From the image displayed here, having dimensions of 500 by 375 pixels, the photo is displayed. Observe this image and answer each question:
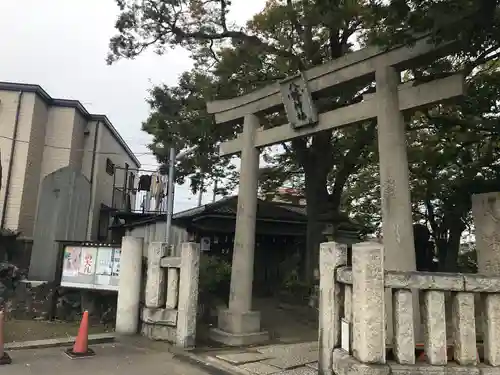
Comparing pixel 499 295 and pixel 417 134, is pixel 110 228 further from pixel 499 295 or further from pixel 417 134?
pixel 499 295

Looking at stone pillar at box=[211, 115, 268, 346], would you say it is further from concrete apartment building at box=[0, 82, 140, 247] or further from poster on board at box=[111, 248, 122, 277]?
concrete apartment building at box=[0, 82, 140, 247]

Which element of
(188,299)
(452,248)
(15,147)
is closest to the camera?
(188,299)

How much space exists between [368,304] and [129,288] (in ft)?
20.6

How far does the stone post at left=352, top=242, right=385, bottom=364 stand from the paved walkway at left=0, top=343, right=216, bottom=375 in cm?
305

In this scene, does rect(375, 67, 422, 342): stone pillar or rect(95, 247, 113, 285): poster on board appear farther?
rect(95, 247, 113, 285): poster on board

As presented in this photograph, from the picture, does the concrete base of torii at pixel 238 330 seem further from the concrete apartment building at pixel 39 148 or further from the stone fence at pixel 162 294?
the concrete apartment building at pixel 39 148

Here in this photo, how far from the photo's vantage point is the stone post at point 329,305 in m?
6.03

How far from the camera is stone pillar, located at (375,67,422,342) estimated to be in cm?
729

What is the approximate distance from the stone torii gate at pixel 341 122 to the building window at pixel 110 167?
11.6 meters

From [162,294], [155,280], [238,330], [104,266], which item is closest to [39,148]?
[104,266]

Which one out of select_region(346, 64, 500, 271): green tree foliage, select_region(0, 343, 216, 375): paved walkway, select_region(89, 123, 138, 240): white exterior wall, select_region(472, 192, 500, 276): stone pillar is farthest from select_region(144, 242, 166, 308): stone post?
select_region(89, 123, 138, 240): white exterior wall

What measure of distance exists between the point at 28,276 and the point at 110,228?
27.7 ft

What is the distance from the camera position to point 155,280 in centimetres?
950

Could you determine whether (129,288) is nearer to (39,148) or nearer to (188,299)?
(188,299)
